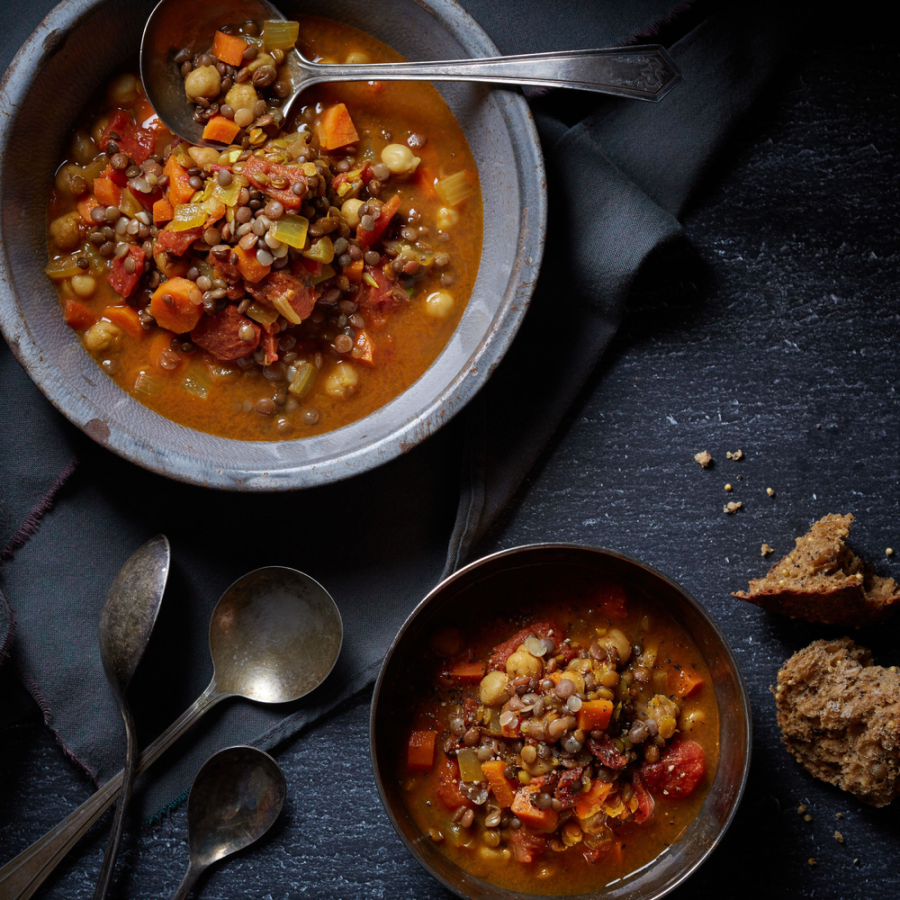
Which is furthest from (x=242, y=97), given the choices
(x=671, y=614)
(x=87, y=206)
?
(x=671, y=614)

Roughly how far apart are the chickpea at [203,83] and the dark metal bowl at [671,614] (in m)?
1.82

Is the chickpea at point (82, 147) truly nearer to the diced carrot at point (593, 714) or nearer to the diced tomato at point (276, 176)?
the diced tomato at point (276, 176)

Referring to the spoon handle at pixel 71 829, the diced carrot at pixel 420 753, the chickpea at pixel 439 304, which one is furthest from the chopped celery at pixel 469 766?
the chickpea at pixel 439 304

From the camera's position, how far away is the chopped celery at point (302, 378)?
9.27ft

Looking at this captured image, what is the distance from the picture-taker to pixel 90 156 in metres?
2.81

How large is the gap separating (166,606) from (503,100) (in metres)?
2.14

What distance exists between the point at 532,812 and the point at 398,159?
2.20 m

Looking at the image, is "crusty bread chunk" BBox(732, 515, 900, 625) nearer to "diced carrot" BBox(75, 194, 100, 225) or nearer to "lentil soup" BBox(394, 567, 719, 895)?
"lentil soup" BBox(394, 567, 719, 895)

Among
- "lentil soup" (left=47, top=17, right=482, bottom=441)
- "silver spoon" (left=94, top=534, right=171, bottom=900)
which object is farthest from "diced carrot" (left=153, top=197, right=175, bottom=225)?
"silver spoon" (left=94, top=534, right=171, bottom=900)

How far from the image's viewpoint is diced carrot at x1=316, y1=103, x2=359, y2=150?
2.79 metres

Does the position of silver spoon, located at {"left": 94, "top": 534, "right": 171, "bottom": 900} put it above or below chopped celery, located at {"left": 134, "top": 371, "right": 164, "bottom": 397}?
below

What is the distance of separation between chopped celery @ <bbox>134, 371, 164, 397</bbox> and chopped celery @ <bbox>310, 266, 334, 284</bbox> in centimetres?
66

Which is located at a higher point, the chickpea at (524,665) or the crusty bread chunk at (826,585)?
the chickpea at (524,665)

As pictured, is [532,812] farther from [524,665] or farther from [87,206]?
[87,206]
